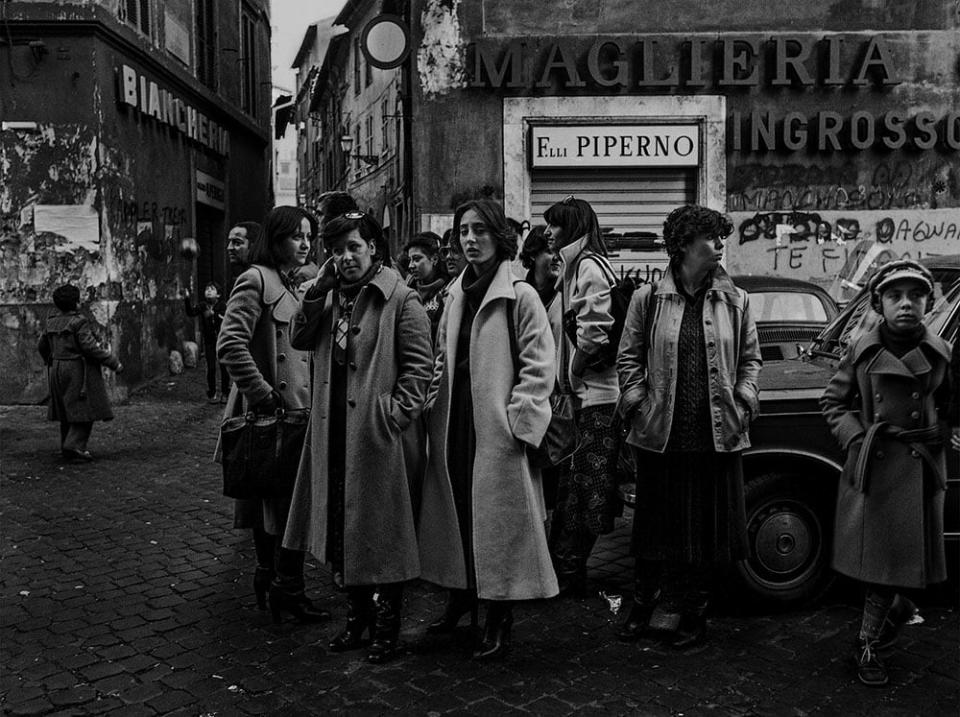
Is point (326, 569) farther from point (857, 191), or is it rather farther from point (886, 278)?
point (857, 191)

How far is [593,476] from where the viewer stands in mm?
5160

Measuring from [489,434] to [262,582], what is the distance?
1581 millimetres

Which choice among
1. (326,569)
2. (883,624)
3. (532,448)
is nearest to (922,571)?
(883,624)

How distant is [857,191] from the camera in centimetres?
1299

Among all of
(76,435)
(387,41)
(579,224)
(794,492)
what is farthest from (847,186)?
(76,435)

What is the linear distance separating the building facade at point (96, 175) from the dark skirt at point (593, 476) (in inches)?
381

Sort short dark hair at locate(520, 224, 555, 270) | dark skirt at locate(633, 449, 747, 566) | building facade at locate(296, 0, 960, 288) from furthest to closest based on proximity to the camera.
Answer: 1. building facade at locate(296, 0, 960, 288)
2. short dark hair at locate(520, 224, 555, 270)
3. dark skirt at locate(633, 449, 747, 566)

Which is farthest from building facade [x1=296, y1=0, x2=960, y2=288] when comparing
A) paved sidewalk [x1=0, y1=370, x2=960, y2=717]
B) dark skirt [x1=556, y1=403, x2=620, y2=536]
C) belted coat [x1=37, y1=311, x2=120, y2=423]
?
dark skirt [x1=556, y1=403, x2=620, y2=536]

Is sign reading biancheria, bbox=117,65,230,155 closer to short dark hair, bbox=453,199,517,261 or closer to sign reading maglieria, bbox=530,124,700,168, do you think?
sign reading maglieria, bbox=530,124,700,168

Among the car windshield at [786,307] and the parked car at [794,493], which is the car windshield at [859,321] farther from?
the car windshield at [786,307]

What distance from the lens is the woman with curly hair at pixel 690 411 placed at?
14.5 feet

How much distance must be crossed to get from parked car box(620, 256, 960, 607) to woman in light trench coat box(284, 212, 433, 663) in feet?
5.66

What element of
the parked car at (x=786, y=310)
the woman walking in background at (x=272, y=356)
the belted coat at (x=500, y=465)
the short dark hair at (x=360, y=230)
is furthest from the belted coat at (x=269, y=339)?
the parked car at (x=786, y=310)

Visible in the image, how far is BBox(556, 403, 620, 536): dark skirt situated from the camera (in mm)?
5156
